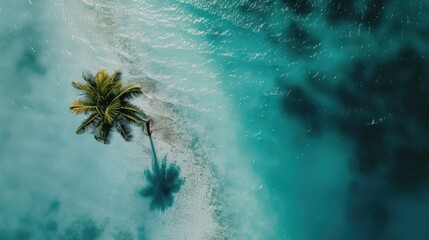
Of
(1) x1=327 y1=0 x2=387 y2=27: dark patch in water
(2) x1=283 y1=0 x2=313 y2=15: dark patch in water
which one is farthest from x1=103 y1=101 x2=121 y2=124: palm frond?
(1) x1=327 y1=0 x2=387 y2=27: dark patch in water

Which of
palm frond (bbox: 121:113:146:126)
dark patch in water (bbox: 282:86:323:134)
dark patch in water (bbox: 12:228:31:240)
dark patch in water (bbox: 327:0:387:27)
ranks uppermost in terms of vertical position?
dark patch in water (bbox: 327:0:387:27)

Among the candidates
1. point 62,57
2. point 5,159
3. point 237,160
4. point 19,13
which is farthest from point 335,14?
point 5,159

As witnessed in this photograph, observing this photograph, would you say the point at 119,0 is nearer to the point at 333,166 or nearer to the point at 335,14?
the point at 335,14

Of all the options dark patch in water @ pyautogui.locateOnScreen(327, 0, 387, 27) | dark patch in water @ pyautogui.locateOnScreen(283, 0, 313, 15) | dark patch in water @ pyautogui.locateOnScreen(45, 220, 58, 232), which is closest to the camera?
dark patch in water @ pyautogui.locateOnScreen(45, 220, 58, 232)

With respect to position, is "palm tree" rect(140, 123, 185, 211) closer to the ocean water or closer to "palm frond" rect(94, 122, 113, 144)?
the ocean water

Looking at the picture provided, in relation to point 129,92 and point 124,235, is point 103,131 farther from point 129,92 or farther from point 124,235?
point 124,235

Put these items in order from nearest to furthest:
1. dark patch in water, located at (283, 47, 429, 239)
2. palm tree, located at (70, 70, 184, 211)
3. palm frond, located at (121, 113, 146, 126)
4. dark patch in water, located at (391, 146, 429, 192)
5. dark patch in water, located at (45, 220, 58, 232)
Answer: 1. palm tree, located at (70, 70, 184, 211)
2. palm frond, located at (121, 113, 146, 126)
3. dark patch in water, located at (45, 220, 58, 232)
4. dark patch in water, located at (283, 47, 429, 239)
5. dark patch in water, located at (391, 146, 429, 192)

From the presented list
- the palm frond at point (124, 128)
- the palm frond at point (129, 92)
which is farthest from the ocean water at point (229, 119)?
the palm frond at point (129, 92)

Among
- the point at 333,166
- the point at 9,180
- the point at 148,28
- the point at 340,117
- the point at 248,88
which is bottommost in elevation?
the point at 9,180
